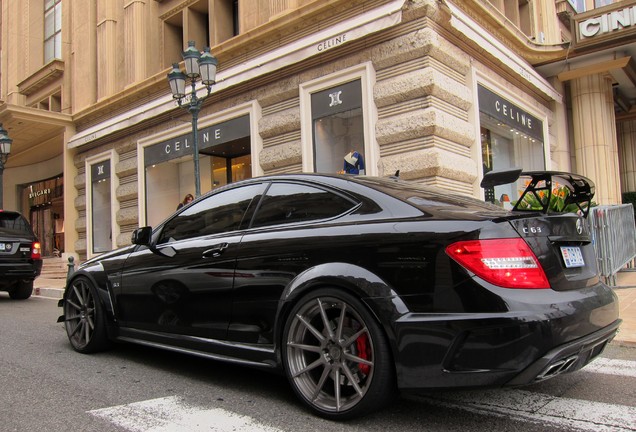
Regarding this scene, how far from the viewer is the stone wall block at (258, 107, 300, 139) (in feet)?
36.1

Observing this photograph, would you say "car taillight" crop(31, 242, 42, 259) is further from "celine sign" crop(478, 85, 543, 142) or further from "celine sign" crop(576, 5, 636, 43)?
"celine sign" crop(576, 5, 636, 43)

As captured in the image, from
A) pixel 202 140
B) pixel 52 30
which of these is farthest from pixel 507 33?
Answer: pixel 52 30

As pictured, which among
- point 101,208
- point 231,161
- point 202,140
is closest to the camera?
point 202,140

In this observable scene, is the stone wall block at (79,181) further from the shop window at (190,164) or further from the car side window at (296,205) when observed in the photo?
the car side window at (296,205)

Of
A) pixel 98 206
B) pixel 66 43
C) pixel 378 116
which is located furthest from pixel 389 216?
pixel 66 43

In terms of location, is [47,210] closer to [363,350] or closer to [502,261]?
[363,350]

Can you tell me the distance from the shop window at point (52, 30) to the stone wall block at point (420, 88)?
1627 cm

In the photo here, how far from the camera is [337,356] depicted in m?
2.88

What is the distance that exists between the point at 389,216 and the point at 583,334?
119cm

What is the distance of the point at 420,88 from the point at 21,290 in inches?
359

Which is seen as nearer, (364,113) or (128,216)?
(364,113)

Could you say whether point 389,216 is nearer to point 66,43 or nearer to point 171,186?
point 171,186

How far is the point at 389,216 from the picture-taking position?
293 centimetres

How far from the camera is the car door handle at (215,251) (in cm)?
360
